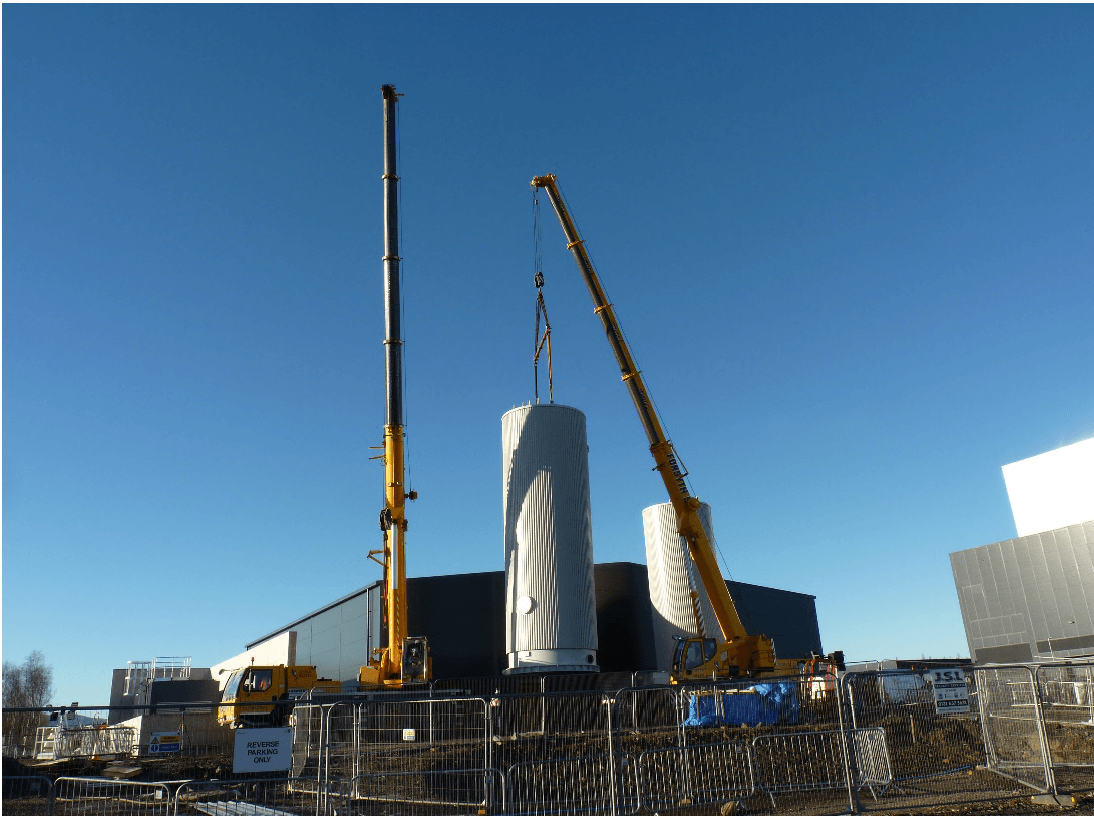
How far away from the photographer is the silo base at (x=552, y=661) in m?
31.5

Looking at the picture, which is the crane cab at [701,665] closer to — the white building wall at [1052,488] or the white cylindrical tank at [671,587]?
the white cylindrical tank at [671,587]

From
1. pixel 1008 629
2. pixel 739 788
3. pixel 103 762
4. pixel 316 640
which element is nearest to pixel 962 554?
pixel 1008 629

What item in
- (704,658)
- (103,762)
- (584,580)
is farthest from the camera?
(584,580)

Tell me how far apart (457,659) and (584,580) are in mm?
7969

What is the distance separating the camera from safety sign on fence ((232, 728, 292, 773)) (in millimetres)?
11727

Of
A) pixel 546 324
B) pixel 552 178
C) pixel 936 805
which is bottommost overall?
pixel 936 805

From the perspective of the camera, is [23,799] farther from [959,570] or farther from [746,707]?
[959,570]

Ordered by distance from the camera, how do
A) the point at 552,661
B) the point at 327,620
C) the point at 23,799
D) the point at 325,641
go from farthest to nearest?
1. the point at 325,641
2. the point at 327,620
3. the point at 552,661
4. the point at 23,799

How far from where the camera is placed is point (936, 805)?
12.2m

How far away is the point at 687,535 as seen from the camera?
3020 cm

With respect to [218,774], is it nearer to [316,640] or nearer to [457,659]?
[457,659]

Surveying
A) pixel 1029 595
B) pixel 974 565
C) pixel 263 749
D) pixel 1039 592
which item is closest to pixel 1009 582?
pixel 1029 595

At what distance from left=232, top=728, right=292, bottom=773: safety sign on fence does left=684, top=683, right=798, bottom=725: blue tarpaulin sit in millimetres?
9900

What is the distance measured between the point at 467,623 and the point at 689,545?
12.0m
